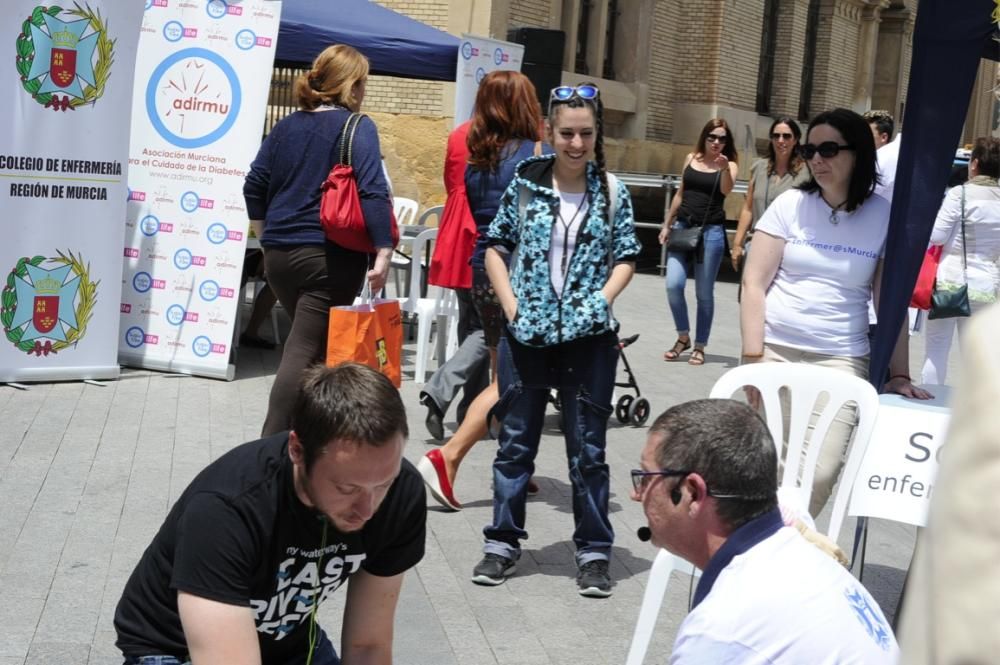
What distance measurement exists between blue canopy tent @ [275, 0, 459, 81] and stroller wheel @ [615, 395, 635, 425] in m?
3.80

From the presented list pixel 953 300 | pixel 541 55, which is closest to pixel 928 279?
pixel 953 300

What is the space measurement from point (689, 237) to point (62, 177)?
5000 mm

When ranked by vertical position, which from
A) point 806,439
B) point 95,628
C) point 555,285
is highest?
point 555,285

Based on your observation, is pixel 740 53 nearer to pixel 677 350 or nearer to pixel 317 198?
pixel 677 350

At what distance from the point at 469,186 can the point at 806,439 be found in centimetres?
226

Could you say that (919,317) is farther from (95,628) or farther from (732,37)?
(732,37)

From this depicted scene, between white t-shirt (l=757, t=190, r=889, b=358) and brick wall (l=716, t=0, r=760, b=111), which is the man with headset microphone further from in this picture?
brick wall (l=716, t=0, r=760, b=111)

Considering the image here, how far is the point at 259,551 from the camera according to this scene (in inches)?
101

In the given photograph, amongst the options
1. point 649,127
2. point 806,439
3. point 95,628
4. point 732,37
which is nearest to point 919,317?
point 806,439

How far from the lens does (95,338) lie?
8.14 m

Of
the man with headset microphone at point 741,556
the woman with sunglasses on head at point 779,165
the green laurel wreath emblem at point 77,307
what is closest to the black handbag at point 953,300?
the woman with sunglasses on head at point 779,165

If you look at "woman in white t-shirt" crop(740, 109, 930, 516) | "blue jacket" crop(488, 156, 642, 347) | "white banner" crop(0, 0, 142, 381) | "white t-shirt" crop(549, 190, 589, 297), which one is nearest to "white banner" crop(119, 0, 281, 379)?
"white banner" crop(0, 0, 142, 381)

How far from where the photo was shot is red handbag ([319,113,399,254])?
19.4 feet

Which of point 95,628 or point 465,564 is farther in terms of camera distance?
point 465,564
